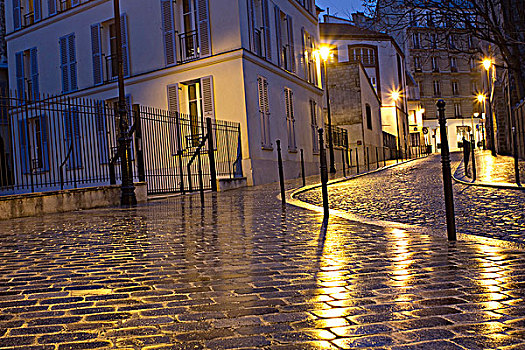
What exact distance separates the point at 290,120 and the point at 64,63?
1132cm

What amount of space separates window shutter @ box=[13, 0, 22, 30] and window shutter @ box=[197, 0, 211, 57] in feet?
39.2

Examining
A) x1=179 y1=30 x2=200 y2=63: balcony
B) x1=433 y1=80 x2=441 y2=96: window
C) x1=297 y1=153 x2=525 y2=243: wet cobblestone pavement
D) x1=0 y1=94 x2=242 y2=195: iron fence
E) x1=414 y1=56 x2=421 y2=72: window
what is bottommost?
x1=297 y1=153 x2=525 y2=243: wet cobblestone pavement

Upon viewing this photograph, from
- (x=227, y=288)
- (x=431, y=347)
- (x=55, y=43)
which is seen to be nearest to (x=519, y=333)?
(x=431, y=347)

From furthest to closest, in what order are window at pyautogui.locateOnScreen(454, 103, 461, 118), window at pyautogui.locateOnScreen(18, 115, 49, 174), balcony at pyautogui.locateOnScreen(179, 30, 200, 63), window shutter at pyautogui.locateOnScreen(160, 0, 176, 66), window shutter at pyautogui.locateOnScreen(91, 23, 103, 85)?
window at pyautogui.locateOnScreen(454, 103, 461, 118) → window shutter at pyautogui.locateOnScreen(91, 23, 103, 85) → window shutter at pyautogui.locateOnScreen(160, 0, 176, 66) → balcony at pyautogui.locateOnScreen(179, 30, 200, 63) → window at pyautogui.locateOnScreen(18, 115, 49, 174)

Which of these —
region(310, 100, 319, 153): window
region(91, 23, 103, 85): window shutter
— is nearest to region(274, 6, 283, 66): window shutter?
region(310, 100, 319, 153): window

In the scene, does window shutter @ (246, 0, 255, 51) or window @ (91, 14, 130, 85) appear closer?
window shutter @ (246, 0, 255, 51)

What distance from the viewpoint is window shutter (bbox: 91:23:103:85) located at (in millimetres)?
24797

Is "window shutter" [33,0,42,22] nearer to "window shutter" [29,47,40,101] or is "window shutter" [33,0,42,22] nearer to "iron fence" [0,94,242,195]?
"window shutter" [29,47,40,101]

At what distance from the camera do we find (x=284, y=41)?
25406 mm

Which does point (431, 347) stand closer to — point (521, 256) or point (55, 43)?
point (521, 256)

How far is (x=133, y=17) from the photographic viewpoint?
23.8 metres

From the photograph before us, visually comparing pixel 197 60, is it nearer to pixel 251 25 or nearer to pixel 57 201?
pixel 251 25

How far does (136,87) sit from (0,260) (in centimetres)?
1916

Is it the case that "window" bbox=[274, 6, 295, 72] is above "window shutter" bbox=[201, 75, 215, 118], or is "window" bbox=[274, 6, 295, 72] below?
above
